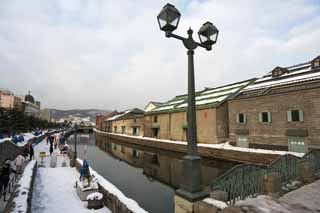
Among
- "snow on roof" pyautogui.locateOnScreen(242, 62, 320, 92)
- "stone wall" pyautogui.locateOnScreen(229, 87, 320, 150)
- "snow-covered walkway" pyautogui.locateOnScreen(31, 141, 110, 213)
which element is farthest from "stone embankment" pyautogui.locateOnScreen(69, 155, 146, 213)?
"snow on roof" pyautogui.locateOnScreen(242, 62, 320, 92)

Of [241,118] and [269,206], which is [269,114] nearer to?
[241,118]

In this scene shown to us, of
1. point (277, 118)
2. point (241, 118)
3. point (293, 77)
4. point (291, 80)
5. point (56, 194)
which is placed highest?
point (293, 77)

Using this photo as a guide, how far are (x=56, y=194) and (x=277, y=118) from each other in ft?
68.2

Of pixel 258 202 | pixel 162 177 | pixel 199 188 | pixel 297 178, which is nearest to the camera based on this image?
pixel 258 202

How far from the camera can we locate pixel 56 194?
9555 millimetres

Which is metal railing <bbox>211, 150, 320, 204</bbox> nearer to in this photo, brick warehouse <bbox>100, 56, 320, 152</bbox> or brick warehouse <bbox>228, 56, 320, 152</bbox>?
brick warehouse <bbox>228, 56, 320, 152</bbox>

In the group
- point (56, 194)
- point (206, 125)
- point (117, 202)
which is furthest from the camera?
point (206, 125)

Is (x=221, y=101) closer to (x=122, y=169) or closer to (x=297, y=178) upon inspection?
(x=122, y=169)

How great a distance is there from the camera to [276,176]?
539cm

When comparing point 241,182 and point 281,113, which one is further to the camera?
point 281,113

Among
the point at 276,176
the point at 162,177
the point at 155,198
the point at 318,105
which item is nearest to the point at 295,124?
the point at 318,105

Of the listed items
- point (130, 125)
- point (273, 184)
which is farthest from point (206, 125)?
point (130, 125)

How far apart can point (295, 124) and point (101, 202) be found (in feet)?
62.8

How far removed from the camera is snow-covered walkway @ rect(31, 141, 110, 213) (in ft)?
25.9
